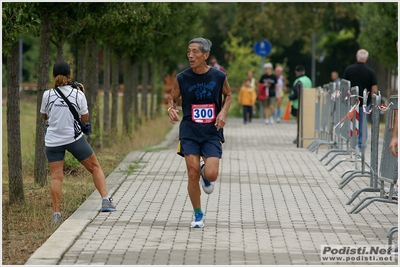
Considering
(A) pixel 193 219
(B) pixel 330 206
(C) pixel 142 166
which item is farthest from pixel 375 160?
(C) pixel 142 166

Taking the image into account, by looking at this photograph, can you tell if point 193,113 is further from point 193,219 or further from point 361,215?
point 361,215

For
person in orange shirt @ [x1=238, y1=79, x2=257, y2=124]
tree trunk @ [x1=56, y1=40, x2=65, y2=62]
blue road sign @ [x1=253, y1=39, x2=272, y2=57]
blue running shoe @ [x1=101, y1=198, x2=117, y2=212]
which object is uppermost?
tree trunk @ [x1=56, y1=40, x2=65, y2=62]

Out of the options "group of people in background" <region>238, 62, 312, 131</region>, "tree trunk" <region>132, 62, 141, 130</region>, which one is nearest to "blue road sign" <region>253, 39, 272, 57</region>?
"group of people in background" <region>238, 62, 312, 131</region>

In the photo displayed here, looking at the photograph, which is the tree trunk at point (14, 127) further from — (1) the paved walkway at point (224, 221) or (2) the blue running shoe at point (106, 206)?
(2) the blue running shoe at point (106, 206)

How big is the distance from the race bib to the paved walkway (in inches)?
38.9

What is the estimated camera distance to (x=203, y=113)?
9625 mm

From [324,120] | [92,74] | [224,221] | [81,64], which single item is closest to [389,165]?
[224,221]

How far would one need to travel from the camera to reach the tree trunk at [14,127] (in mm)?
11539

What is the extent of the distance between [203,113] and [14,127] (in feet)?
9.67

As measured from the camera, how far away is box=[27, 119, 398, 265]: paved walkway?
26.5 feet

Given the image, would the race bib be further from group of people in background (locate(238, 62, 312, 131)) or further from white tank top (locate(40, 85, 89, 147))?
group of people in background (locate(238, 62, 312, 131))

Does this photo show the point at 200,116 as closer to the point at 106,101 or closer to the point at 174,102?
the point at 174,102

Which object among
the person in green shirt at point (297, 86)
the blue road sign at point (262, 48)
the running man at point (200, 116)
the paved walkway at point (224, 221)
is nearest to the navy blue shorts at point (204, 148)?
the running man at point (200, 116)

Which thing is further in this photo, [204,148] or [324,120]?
[324,120]
